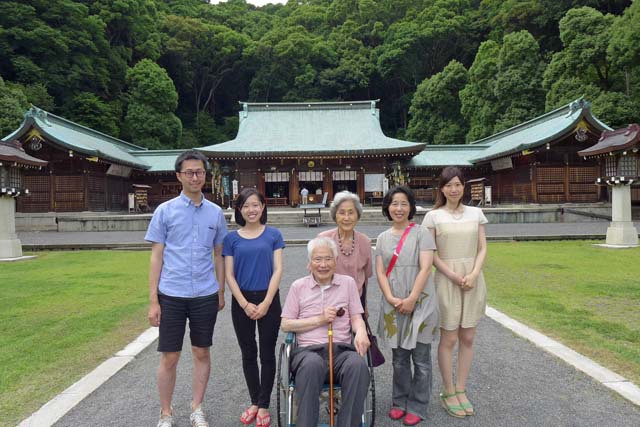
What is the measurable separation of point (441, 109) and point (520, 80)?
8332 mm

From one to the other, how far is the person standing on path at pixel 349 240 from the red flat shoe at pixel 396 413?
67cm

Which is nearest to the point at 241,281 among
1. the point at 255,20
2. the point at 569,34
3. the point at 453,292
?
the point at 453,292

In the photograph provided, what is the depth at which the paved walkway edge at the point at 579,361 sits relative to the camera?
3049mm

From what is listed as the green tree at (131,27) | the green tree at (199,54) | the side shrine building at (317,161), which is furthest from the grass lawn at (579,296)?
the green tree at (199,54)

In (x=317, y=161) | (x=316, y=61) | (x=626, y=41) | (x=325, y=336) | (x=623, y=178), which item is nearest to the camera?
(x=325, y=336)

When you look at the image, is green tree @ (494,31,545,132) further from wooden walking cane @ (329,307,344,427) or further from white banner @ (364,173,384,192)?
wooden walking cane @ (329,307,344,427)

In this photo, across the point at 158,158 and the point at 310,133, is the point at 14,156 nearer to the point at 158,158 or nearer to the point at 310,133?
the point at 158,158

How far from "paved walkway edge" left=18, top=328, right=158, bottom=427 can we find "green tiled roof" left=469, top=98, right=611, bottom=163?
20.1m

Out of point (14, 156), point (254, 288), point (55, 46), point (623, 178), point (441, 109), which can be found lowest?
point (254, 288)

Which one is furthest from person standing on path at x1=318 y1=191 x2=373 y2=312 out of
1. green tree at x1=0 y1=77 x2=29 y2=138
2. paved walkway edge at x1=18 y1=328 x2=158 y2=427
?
green tree at x1=0 y1=77 x2=29 y2=138

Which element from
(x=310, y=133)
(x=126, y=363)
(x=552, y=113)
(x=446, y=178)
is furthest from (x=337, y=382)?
(x=310, y=133)

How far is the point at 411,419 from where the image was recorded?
276 cm

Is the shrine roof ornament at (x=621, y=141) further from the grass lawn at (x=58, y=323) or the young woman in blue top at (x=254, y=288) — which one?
the grass lawn at (x=58, y=323)

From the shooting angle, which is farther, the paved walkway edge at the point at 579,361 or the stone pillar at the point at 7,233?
the stone pillar at the point at 7,233
